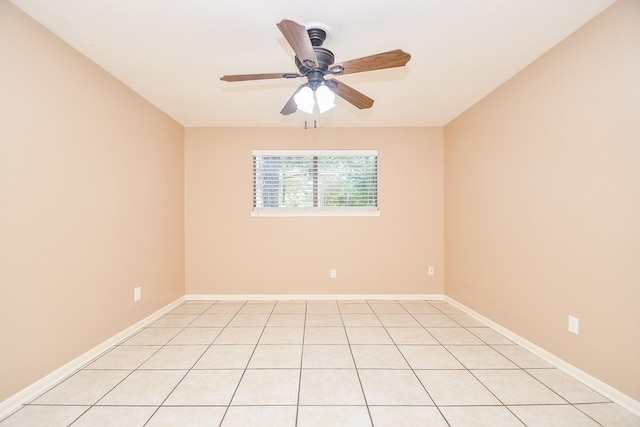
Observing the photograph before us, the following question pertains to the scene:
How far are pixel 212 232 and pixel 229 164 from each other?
0.98 m

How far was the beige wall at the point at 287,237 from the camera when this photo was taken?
3742 millimetres

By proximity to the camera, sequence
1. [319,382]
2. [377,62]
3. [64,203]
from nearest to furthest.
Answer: [377,62], [319,382], [64,203]

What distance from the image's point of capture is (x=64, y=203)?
198cm

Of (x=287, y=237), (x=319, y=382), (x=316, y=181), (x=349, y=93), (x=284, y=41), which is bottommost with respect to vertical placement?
(x=319, y=382)

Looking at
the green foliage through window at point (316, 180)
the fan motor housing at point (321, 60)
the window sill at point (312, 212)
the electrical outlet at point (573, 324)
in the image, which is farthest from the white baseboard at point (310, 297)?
the fan motor housing at point (321, 60)

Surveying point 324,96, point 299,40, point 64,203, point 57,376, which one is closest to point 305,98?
point 324,96

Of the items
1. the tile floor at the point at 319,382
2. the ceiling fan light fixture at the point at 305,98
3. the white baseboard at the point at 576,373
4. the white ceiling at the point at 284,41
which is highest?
the white ceiling at the point at 284,41

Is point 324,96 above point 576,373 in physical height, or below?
above

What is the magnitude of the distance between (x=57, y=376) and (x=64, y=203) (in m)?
1.22

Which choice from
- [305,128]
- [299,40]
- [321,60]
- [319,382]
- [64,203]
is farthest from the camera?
[305,128]

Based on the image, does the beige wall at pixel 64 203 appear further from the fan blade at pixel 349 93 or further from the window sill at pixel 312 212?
the fan blade at pixel 349 93

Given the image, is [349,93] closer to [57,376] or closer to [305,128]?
[305,128]

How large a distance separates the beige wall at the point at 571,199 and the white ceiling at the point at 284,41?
0.27 meters

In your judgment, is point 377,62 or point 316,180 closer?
point 377,62
